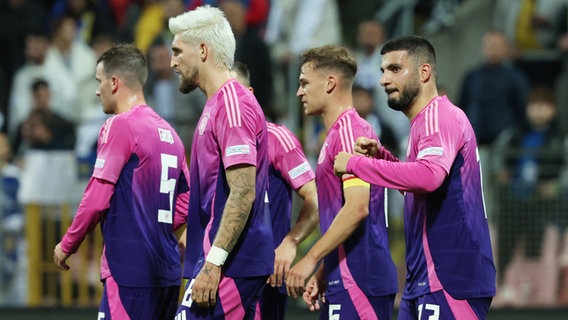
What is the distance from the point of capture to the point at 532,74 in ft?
45.8

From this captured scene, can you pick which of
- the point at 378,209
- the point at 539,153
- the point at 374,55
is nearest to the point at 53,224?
the point at 374,55

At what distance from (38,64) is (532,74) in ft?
20.0

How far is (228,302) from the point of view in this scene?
640 centimetres

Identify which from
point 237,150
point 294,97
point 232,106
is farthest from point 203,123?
point 294,97

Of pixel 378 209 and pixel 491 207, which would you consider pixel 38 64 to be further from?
pixel 378 209

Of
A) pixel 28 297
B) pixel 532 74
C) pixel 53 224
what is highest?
pixel 532 74

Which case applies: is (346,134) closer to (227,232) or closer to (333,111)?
(333,111)

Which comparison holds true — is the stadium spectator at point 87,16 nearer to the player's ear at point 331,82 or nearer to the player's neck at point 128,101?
the player's neck at point 128,101

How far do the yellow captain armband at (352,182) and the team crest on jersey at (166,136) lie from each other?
3.79 ft

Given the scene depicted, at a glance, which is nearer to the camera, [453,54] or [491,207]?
[491,207]

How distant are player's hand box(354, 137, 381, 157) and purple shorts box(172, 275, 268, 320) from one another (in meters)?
0.89

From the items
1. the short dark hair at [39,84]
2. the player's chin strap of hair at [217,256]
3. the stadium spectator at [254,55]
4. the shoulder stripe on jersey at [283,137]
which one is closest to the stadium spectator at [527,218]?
the stadium spectator at [254,55]

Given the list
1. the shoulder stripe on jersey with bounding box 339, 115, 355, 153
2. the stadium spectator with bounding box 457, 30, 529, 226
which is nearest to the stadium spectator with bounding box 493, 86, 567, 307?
the stadium spectator with bounding box 457, 30, 529, 226

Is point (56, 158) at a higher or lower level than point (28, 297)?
higher
